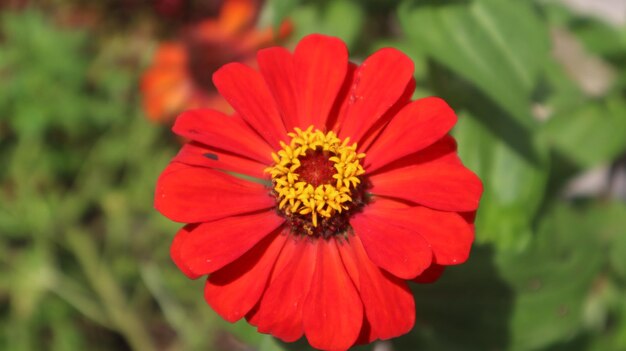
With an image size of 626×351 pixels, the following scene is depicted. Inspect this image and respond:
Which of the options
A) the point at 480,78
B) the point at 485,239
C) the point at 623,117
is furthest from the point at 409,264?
the point at 623,117

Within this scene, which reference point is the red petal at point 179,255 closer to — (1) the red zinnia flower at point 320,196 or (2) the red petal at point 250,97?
(1) the red zinnia flower at point 320,196

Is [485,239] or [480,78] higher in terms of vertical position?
[480,78]

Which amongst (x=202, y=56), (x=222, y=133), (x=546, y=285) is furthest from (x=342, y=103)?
(x=202, y=56)

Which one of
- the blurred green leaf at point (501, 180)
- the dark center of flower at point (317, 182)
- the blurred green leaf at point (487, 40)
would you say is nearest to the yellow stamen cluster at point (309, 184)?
the dark center of flower at point (317, 182)

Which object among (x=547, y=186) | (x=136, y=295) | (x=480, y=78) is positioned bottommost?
(x=136, y=295)

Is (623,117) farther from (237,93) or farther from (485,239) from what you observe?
(237,93)

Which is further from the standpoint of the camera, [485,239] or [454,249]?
[485,239]
